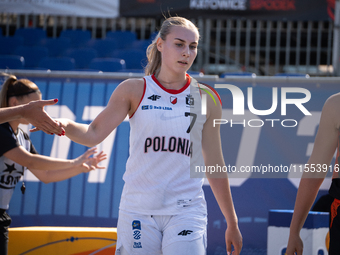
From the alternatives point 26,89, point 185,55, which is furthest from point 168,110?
point 26,89

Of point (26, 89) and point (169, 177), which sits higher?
point (26, 89)

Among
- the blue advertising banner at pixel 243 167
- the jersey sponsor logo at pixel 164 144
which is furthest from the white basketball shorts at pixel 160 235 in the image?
the blue advertising banner at pixel 243 167

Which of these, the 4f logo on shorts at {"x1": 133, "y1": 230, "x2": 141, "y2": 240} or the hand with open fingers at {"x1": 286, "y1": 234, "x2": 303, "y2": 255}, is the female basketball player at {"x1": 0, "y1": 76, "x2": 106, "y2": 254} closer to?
the 4f logo on shorts at {"x1": 133, "y1": 230, "x2": 141, "y2": 240}

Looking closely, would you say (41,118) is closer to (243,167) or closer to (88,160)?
(88,160)

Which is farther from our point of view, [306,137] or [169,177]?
[306,137]

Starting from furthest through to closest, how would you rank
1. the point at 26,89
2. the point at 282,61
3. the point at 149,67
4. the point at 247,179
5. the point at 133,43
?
1. the point at 282,61
2. the point at 133,43
3. the point at 247,179
4. the point at 26,89
5. the point at 149,67

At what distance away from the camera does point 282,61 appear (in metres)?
12.2

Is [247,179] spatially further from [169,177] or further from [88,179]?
[169,177]

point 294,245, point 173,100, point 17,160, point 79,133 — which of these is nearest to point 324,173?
point 294,245

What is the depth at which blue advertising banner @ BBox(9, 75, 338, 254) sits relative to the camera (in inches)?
157

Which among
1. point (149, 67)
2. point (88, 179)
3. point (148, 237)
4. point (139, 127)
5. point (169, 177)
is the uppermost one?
point (149, 67)

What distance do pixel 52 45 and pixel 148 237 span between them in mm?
8563

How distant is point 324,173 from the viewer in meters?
2.08

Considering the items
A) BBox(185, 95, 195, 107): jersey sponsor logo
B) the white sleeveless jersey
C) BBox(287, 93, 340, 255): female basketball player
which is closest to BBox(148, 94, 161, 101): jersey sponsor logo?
the white sleeveless jersey
